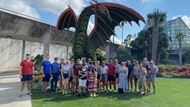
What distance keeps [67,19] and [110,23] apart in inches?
98.7

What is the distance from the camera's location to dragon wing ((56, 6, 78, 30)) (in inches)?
418

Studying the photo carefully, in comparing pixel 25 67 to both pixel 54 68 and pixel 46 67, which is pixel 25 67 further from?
pixel 54 68

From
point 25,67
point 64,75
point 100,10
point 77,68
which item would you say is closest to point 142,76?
point 77,68

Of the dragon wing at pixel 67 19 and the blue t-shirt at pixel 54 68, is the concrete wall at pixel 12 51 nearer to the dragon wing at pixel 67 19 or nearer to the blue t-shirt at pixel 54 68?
the dragon wing at pixel 67 19

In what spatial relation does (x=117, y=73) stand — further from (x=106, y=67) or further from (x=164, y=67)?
(x=164, y=67)

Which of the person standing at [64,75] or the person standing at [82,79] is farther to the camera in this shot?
the person standing at [64,75]

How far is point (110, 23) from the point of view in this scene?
1059cm

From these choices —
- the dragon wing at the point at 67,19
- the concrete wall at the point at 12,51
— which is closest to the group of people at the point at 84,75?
the dragon wing at the point at 67,19

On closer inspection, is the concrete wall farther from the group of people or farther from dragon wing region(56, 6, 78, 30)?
the group of people

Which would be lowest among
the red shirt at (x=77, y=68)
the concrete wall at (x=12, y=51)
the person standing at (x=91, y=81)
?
the person standing at (x=91, y=81)

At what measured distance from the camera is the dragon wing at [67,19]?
10617 mm

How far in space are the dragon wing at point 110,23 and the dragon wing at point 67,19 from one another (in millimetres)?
1329

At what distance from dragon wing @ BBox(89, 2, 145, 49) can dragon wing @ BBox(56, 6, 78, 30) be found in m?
1.33

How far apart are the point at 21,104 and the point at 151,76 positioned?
17.5 ft
